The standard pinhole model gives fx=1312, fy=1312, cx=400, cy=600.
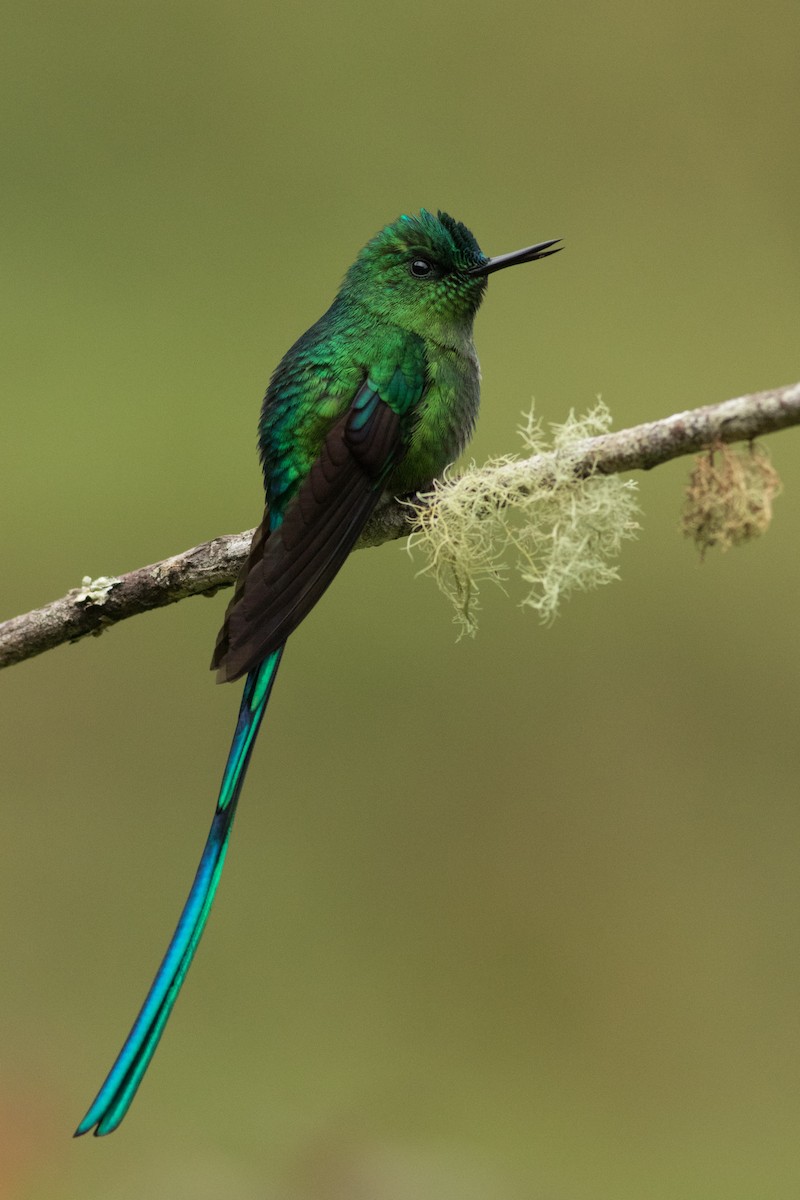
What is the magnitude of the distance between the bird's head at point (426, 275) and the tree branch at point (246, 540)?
353mm

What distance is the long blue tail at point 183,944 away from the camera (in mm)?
1506

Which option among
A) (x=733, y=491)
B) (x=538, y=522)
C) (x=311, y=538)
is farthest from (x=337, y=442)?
(x=733, y=491)

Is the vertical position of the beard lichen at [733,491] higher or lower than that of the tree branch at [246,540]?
lower

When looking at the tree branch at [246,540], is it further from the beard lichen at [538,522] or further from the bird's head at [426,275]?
the bird's head at [426,275]

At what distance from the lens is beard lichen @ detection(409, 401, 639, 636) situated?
1613mm

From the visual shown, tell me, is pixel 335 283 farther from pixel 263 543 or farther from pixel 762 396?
pixel 762 396

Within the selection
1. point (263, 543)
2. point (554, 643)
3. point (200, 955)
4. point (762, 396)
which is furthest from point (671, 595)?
point (762, 396)

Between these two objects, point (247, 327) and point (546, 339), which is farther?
point (247, 327)

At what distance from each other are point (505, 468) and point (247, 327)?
470cm

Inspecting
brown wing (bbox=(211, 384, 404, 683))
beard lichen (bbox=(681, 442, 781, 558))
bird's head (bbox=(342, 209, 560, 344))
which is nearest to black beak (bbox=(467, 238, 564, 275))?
bird's head (bbox=(342, 209, 560, 344))

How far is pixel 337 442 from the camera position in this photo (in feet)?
6.25

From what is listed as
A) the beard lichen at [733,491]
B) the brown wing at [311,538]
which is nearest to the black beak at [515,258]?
the brown wing at [311,538]

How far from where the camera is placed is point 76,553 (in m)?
5.07

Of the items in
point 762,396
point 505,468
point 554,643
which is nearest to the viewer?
point 762,396
